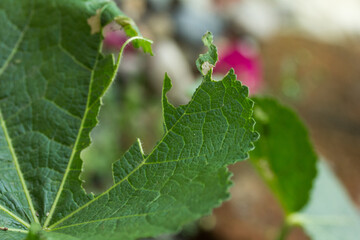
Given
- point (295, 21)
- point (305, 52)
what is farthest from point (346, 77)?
point (295, 21)

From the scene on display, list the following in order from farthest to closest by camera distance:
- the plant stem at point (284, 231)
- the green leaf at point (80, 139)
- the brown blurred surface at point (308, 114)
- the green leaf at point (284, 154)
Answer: the brown blurred surface at point (308, 114) → the plant stem at point (284, 231) → the green leaf at point (284, 154) → the green leaf at point (80, 139)

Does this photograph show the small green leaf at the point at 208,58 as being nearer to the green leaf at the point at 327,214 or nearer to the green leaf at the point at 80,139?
the green leaf at the point at 80,139

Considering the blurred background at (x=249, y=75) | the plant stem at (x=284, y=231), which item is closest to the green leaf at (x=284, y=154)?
the plant stem at (x=284, y=231)

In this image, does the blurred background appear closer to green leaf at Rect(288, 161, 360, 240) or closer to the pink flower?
the pink flower

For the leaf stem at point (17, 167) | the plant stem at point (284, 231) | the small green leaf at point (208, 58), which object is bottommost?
the leaf stem at point (17, 167)

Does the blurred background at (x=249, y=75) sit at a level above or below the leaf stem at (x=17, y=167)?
above

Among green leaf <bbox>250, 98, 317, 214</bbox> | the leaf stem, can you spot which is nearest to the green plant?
the leaf stem

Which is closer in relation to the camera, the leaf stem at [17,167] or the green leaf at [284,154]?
the leaf stem at [17,167]
